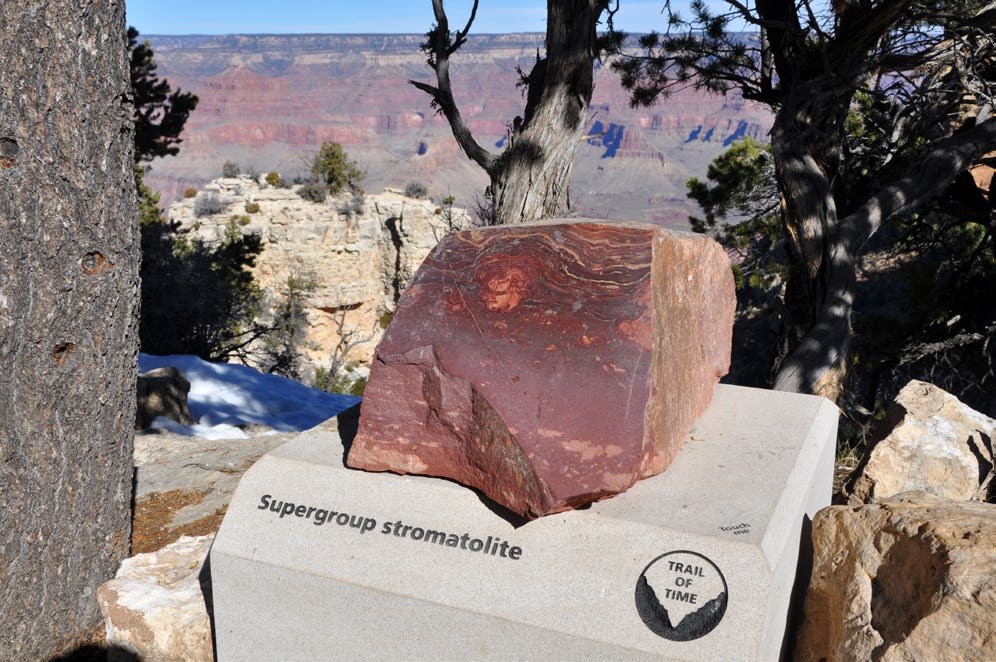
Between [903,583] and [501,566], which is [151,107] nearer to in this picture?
[501,566]

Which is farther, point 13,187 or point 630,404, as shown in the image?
point 13,187

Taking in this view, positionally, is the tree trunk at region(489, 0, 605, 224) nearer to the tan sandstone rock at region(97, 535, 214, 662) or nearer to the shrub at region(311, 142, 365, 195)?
the tan sandstone rock at region(97, 535, 214, 662)

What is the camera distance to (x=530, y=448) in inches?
92.7

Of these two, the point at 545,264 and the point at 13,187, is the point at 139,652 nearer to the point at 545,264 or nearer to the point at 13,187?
the point at 13,187

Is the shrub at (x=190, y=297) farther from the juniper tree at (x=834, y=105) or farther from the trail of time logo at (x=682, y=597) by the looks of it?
the trail of time logo at (x=682, y=597)

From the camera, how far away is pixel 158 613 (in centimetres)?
288

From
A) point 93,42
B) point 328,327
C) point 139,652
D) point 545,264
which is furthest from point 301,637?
point 328,327

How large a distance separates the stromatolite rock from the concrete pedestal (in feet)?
0.34

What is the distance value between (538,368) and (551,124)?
3098mm

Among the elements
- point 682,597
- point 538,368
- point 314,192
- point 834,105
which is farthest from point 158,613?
point 314,192

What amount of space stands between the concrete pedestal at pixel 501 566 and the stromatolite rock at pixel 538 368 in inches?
4.1

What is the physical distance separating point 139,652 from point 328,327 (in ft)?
58.2

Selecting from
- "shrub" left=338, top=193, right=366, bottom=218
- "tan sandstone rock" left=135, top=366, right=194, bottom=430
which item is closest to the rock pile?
"tan sandstone rock" left=135, top=366, right=194, bottom=430

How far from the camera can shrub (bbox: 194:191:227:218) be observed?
1938 cm
